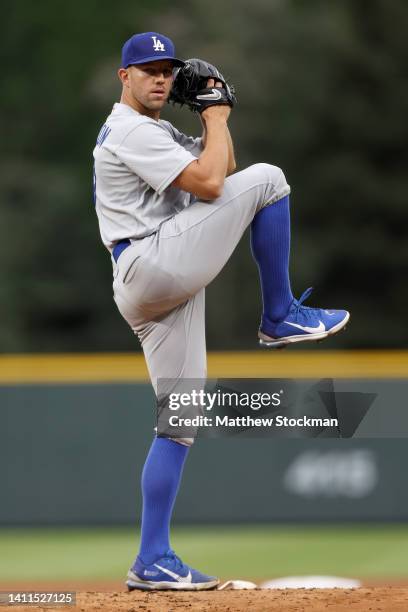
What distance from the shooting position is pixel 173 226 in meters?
4.29

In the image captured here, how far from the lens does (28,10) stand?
2425 centimetres

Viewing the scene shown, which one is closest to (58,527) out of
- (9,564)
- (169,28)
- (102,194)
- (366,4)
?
(9,564)

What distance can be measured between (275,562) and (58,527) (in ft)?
5.19

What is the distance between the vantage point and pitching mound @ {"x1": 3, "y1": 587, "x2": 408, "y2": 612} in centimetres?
419

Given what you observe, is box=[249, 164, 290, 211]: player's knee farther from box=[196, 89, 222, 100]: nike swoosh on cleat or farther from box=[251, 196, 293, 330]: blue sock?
box=[196, 89, 222, 100]: nike swoosh on cleat

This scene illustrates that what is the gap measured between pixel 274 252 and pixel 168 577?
4.02ft

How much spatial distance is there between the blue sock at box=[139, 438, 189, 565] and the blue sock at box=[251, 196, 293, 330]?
60 centimetres

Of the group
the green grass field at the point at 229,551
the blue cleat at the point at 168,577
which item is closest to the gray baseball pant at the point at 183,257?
the blue cleat at the point at 168,577

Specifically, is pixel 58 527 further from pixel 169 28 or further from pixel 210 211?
pixel 169 28

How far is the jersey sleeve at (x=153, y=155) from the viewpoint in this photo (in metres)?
4.19

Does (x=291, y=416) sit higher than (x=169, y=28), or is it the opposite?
(x=169, y=28)

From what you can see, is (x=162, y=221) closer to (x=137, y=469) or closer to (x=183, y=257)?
(x=183, y=257)

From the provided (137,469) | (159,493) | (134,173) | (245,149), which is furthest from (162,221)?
(245,149)

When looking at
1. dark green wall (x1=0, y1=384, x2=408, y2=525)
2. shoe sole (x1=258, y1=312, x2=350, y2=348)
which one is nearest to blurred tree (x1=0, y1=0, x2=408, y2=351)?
dark green wall (x1=0, y1=384, x2=408, y2=525)
